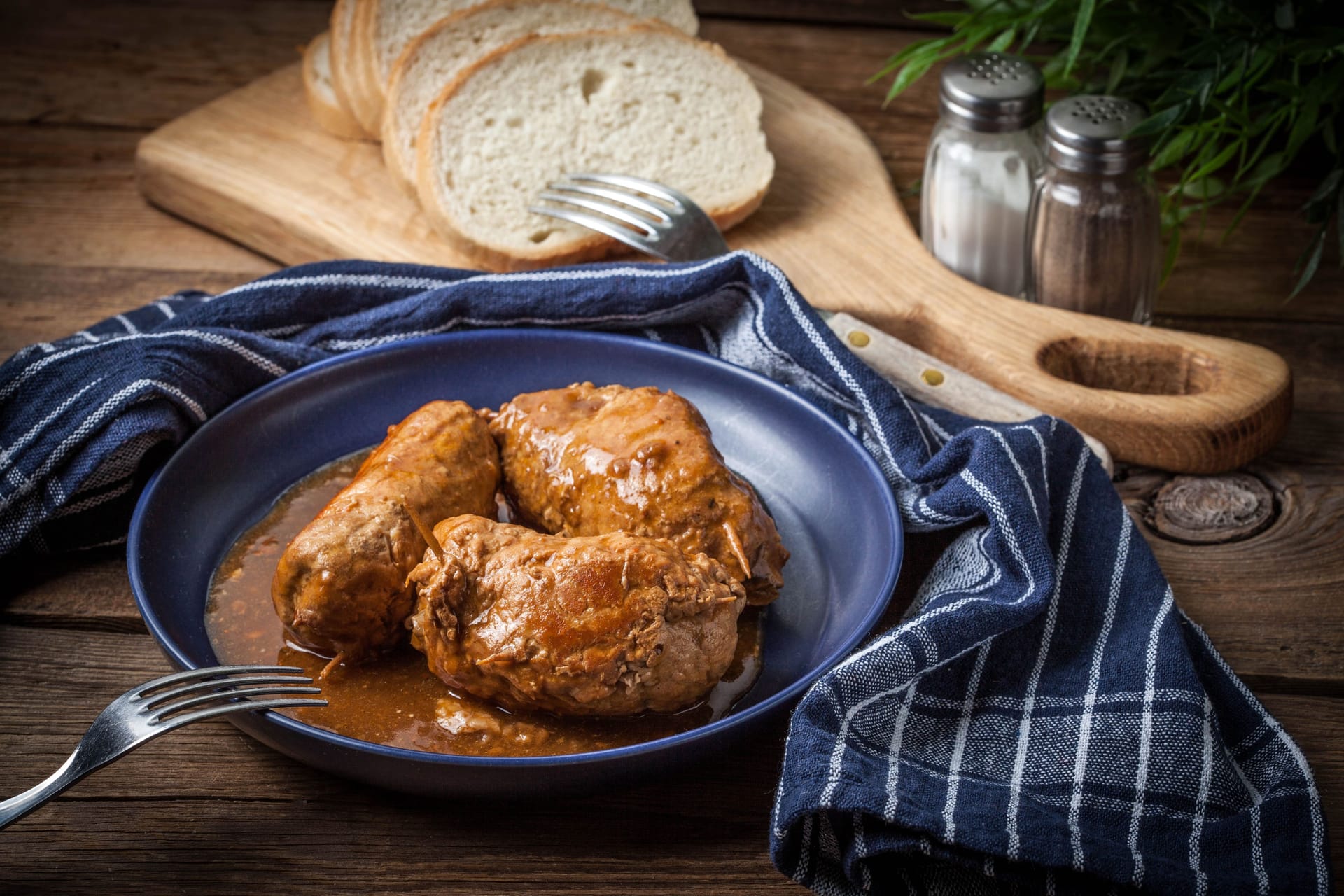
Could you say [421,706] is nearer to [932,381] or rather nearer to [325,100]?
[932,381]

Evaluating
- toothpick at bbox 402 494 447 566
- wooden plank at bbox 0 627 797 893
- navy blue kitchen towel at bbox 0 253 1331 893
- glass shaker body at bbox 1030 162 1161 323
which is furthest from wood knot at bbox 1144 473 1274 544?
toothpick at bbox 402 494 447 566

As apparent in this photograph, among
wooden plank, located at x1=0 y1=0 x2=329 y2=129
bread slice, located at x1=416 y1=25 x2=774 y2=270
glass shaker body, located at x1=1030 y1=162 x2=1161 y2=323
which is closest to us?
glass shaker body, located at x1=1030 y1=162 x2=1161 y2=323

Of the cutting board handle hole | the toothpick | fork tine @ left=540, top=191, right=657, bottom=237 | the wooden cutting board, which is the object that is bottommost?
the cutting board handle hole

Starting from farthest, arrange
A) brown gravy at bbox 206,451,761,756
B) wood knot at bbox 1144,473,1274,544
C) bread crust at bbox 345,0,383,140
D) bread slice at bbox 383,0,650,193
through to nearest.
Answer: bread crust at bbox 345,0,383,140 → bread slice at bbox 383,0,650,193 → wood knot at bbox 1144,473,1274,544 → brown gravy at bbox 206,451,761,756

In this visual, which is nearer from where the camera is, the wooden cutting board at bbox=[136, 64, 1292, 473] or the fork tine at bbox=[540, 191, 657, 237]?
the wooden cutting board at bbox=[136, 64, 1292, 473]

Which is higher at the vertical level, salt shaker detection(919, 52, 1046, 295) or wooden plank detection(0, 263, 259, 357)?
salt shaker detection(919, 52, 1046, 295)

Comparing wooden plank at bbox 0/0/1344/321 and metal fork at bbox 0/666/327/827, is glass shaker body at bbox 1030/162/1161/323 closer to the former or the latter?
wooden plank at bbox 0/0/1344/321

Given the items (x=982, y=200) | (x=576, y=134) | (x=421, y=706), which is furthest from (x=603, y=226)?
(x=421, y=706)
